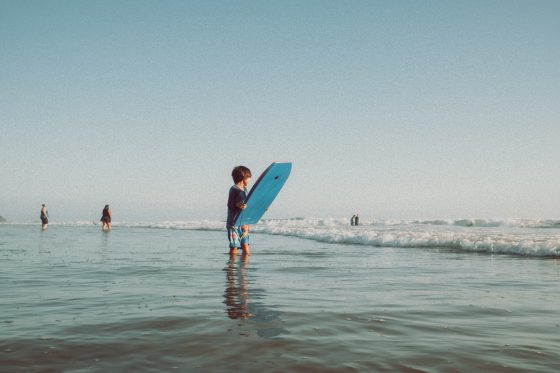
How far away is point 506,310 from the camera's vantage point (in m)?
4.59

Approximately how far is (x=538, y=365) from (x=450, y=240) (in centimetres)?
1351

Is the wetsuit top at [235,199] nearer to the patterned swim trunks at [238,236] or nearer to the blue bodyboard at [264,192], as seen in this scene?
the blue bodyboard at [264,192]

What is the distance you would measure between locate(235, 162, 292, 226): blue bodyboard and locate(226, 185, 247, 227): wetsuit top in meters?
0.13

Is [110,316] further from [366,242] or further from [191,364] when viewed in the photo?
[366,242]

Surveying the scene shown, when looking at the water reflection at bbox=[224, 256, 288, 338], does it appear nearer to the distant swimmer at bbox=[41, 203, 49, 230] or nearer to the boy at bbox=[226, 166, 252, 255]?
the boy at bbox=[226, 166, 252, 255]

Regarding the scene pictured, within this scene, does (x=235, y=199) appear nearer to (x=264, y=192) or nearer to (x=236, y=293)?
(x=264, y=192)

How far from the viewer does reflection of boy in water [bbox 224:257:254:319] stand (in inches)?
171

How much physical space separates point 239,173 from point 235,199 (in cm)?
56

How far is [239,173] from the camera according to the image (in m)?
9.41

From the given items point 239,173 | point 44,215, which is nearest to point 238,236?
point 239,173

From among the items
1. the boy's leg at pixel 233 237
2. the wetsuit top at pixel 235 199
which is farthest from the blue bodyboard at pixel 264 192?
the boy's leg at pixel 233 237

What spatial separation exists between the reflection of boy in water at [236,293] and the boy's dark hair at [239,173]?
1909mm

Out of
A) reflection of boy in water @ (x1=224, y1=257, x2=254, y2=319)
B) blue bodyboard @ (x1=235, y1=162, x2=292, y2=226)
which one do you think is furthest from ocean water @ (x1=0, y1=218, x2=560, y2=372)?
blue bodyboard @ (x1=235, y1=162, x2=292, y2=226)

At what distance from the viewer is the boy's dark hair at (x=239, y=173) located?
371 inches
